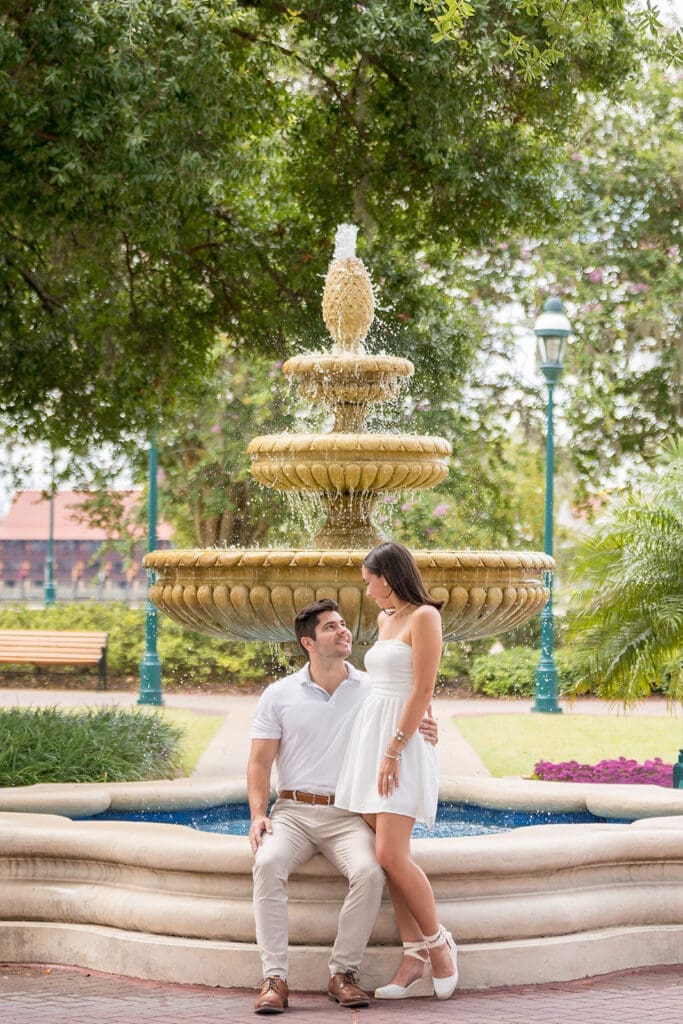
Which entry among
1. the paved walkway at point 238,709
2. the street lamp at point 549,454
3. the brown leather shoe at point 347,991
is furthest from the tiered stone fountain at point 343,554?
the street lamp at point 549,454

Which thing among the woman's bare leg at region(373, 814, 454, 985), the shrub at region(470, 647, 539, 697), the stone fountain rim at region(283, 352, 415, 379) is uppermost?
the stone fountain rim at region(283, 352, 415, 379)

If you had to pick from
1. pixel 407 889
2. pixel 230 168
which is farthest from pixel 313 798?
pixel 230 168

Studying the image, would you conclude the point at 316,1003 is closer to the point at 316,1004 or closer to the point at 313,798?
the point at 316,1004

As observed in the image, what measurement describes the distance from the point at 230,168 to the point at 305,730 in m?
8.05

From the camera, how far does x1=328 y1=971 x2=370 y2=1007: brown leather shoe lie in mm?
5789

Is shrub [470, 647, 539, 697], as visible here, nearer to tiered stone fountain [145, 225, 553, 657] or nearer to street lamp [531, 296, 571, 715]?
street lamp [531, 296, 571, 715]

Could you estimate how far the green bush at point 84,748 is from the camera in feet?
36.2

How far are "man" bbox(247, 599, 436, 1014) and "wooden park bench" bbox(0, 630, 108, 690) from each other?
18.3m

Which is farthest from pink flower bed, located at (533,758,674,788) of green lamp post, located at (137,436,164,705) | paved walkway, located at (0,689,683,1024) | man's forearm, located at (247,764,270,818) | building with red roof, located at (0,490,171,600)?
building with red roof, located at (0,490,171,600)

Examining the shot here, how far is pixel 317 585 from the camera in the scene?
797 cm

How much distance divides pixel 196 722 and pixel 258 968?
13.9 meters

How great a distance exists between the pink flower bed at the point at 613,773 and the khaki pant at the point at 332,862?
21.1 feet

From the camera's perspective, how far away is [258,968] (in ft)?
20.2

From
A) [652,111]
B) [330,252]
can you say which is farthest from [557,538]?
[330,252]
